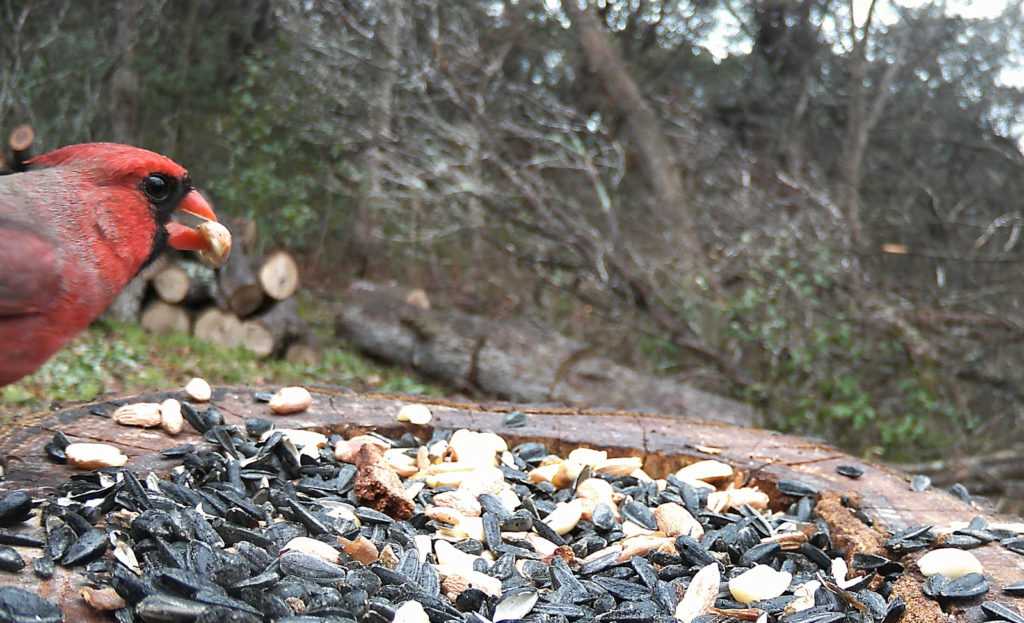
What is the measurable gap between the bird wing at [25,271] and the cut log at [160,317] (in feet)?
16.5

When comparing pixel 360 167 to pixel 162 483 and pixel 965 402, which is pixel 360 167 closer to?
pixel 965 402

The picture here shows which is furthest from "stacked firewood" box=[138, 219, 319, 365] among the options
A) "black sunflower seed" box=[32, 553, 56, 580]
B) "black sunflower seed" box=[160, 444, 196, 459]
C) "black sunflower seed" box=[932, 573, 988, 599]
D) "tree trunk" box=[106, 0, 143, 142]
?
"black sunflower seed" box=[932, 573, 988, 599]

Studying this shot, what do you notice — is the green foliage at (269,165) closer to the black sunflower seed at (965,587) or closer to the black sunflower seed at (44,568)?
the black sunflower seed at (44,568)

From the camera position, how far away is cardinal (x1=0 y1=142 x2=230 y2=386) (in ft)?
5.11

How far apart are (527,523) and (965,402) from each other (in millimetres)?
4701

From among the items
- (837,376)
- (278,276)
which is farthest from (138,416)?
(837,376)

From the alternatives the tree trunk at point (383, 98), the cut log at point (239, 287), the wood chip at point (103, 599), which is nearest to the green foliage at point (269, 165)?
the tree trunk at point (383, 98)

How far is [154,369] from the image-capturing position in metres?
5.32

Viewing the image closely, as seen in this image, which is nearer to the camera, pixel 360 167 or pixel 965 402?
pixel 965 402

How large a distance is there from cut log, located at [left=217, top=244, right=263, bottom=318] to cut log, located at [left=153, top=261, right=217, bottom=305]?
0.37ft

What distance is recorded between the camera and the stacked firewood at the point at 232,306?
20.6 ft

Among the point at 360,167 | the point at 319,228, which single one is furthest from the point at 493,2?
the point at 319,228

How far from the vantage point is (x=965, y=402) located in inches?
222

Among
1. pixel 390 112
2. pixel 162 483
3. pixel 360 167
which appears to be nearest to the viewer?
pixel 162 483
